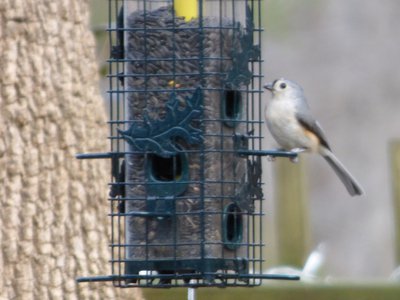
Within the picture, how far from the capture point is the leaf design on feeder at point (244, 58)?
640cm

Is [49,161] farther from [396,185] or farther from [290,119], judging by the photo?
[396,185]

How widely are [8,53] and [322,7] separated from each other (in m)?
9.70

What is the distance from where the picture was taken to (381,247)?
51.9ft

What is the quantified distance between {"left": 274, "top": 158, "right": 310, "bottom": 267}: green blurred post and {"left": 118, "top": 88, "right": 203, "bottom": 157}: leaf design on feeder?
1873 millimetres

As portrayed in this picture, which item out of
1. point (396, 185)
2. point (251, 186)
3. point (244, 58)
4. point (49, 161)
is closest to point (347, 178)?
point (396, 185)

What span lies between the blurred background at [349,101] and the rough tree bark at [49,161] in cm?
790

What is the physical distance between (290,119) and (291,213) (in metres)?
1.26

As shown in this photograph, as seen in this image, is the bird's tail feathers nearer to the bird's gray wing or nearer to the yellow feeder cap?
the bird's gray wing

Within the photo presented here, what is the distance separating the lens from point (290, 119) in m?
6.98

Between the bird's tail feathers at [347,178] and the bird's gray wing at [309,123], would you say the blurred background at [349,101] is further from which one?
the bird's gray wing at [309,123]

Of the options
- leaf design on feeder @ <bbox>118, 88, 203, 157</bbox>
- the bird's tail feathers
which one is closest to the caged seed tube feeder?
leaf design on feeder @ <bbox>118, 88, 203, 157</bbox>

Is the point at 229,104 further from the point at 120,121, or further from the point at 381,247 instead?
the point at 381,247

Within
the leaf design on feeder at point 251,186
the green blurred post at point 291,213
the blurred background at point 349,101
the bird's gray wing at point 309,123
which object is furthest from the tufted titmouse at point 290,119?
the blurred background at point 349,101

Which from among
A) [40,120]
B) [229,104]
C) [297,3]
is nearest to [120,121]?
[229,104]
